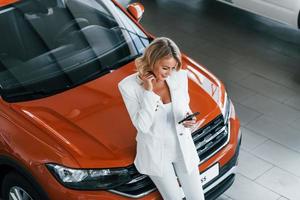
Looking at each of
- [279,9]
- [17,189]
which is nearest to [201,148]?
[17,189]

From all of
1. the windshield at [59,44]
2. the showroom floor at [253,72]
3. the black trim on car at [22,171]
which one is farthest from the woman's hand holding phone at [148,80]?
the showroom floor at [253,72]

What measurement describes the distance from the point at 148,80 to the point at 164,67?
4.9 inches

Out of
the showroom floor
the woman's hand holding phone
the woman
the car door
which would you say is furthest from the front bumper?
the car door

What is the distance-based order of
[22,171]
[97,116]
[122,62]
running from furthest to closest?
1. [122,62]
2. [97,116]
3. [22,171]

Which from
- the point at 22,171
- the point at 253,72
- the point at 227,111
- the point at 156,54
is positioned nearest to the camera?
the point at 156,54

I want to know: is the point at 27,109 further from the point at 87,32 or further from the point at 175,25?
the point at 175,25

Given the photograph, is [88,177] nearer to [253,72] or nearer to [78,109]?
[78,109]

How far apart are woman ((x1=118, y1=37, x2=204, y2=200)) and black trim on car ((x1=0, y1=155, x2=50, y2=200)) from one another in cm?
66

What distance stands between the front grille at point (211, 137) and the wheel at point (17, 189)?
1114 millimetres

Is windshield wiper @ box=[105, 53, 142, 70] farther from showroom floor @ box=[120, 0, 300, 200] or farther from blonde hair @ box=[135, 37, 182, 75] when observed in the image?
showroom floor @ box=[120, 0, 300, 200]

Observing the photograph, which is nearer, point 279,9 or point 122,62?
point 122,62

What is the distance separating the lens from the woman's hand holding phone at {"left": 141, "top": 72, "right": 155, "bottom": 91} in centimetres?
345

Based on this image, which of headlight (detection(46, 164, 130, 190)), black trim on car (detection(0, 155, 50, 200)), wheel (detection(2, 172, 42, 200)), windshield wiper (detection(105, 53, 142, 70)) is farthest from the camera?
windshield wiper (detection(105, 53, 142, 70))

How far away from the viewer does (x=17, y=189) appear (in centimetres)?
404
